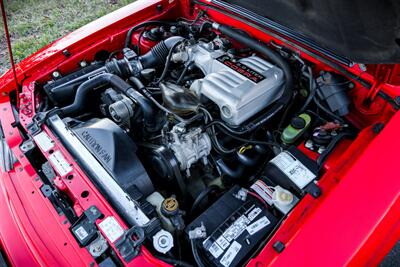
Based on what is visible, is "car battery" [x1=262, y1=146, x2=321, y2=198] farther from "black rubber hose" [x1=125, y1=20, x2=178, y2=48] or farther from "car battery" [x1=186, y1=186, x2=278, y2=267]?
"black rubber hose" [x1=125, y1=20, x2=178, y2=48]

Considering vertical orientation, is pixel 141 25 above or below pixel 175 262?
above

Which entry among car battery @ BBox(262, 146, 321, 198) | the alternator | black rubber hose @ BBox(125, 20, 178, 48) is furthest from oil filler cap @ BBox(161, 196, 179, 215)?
black rubber hose @ BBox(125, 20, 178, 48)

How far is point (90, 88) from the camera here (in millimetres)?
1767

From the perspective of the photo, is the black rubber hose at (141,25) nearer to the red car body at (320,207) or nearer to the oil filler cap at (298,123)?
the red car body at (320,207)

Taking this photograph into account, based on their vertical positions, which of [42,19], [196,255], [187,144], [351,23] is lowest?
[196,255]

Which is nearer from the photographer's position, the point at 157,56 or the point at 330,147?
the point at 330,147

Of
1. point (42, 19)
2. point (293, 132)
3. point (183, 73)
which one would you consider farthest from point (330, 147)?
point (42, 19)

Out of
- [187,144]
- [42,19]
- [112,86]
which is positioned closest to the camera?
[187,144]

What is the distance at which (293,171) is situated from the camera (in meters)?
1.37

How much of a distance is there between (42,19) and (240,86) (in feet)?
11.4

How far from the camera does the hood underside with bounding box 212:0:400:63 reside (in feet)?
3.56

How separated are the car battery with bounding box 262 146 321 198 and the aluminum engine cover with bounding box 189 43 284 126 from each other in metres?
0.25

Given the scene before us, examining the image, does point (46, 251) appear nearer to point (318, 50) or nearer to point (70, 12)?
point (318, 50)

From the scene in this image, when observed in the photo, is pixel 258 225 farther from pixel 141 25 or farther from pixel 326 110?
pixel 141 25
